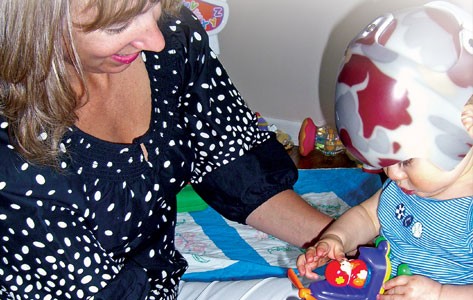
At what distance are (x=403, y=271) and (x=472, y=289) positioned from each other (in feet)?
0.25

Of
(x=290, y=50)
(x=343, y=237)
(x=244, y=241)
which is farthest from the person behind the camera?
(x=290, y=50)

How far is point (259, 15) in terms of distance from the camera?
2342 millimetres

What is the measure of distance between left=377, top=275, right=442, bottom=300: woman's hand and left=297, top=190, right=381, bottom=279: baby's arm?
0.28ft

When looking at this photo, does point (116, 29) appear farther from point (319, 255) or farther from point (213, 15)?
point (213, 15)

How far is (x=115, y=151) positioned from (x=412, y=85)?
43 cm

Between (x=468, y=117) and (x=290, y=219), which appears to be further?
(x=290, y=219)

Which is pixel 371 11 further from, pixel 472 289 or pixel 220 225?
pixel 472 289

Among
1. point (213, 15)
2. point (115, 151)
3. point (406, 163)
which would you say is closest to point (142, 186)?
point (115, 151)

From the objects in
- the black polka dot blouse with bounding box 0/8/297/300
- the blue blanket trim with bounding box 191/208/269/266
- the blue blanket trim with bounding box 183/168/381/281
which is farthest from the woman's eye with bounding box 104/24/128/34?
the blue blanket trim with bounding box 191/208/269/266

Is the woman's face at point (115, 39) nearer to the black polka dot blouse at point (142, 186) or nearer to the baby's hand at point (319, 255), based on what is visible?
the black polka dot blouse at point (142, 186)

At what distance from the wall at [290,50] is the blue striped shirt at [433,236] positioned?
4.19ft

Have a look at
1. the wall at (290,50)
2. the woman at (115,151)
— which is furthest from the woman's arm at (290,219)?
the wall at (290,50)

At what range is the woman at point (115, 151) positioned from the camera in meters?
0.86

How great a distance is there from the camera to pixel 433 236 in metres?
0.83
